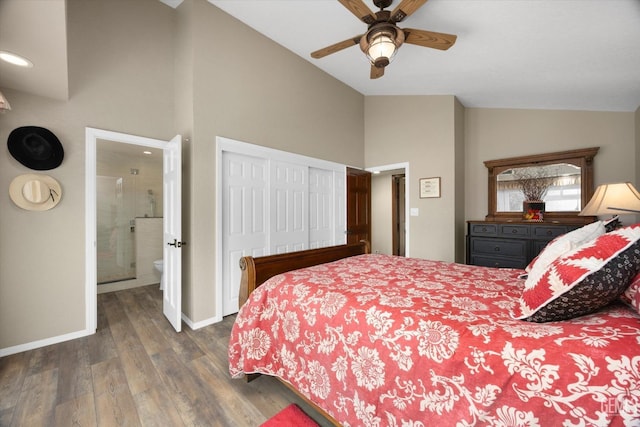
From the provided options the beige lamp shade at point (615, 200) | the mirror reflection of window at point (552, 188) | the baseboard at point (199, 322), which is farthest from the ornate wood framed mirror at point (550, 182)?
the baseboard at point (199, 322)

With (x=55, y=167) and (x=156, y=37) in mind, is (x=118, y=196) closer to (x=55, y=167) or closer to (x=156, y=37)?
(x=55, y=167)

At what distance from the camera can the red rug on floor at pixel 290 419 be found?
1.41 metres

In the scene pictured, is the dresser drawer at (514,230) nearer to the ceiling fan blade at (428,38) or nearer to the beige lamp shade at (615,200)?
the beige lamp shade at (615,200)

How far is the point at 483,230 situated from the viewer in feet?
11.4

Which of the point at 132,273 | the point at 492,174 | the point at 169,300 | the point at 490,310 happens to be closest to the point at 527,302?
the point at 490,310

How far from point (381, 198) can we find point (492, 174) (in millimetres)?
2532

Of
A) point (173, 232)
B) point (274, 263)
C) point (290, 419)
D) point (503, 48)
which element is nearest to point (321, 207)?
point (173, 232)

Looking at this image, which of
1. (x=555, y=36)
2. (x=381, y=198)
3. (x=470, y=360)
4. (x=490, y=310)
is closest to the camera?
(x=470, y=360)

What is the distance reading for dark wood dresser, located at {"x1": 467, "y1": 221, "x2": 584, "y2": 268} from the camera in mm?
3086

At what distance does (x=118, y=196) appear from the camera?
14.2ft

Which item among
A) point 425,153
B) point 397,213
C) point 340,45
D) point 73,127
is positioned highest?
point 340,45

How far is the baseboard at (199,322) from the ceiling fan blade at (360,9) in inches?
122

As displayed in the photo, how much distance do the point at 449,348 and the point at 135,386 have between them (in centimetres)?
204

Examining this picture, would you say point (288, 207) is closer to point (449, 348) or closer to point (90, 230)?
point (90, 230)
